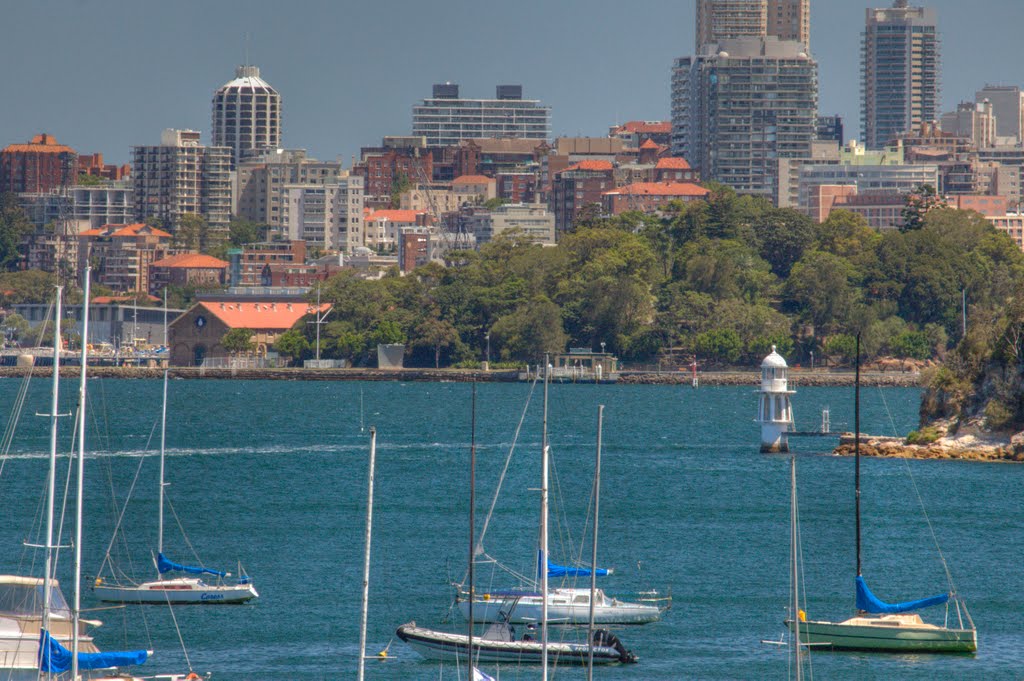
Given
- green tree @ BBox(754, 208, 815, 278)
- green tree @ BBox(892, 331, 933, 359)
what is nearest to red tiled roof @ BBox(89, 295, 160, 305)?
green tree @ BBox(754, 208, 815, 278)

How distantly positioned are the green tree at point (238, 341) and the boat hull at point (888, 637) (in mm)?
115013

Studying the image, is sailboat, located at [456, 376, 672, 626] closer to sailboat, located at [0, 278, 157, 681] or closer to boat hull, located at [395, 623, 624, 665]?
boat hull, located at [395, 623, 624, 665]

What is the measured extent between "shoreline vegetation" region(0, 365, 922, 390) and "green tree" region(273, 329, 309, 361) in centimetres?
240

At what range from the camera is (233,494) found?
181 feet

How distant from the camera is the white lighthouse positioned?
61125 mm

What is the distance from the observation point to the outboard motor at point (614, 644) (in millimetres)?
30531

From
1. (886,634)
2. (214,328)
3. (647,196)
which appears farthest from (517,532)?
(647,196)

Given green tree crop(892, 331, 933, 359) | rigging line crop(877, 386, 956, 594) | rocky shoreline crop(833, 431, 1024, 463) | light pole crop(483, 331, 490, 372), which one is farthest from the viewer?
light pole crop(483, 331, 490, 372)

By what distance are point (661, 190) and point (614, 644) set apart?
159m

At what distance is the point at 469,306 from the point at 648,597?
99.8 m

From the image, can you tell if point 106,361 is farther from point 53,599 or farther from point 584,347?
point 53,599

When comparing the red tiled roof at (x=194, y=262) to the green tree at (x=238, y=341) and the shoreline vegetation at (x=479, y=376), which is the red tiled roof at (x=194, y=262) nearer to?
the shoreline vegetation at (x=479, y=376)

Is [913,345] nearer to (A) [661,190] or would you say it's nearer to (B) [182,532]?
(A) [661,190]

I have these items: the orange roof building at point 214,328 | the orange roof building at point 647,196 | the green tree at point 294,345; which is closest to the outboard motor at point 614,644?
the green tree at point 294,345
